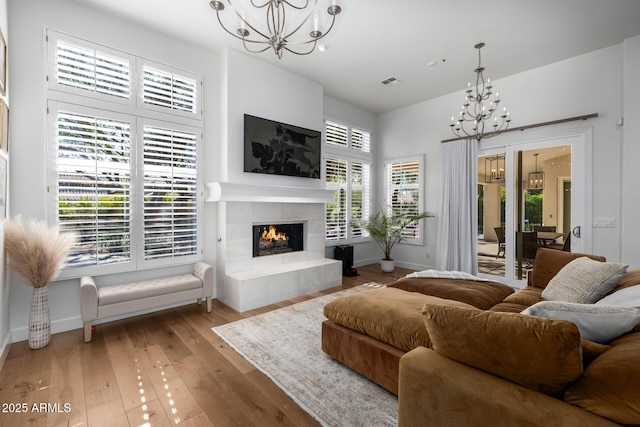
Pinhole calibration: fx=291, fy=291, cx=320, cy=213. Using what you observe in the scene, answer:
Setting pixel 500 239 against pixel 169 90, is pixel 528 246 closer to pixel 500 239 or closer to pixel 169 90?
pixel 500 239

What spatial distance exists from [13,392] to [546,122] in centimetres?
658

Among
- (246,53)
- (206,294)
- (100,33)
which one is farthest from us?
(246,53)

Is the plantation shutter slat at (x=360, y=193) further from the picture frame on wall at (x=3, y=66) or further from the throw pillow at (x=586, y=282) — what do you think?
the picture frame on wall at (x=3, y=66)

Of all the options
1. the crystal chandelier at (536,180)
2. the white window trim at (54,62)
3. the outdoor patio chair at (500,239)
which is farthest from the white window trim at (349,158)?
the white window trim at (54,62)

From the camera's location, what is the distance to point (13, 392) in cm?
208

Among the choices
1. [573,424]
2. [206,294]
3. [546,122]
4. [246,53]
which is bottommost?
[206,294]

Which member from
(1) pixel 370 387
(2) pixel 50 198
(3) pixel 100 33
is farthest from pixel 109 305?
(3) pixel 100 33

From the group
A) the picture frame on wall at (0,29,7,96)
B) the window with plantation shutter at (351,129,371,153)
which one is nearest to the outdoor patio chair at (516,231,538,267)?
the window with plantation shutter at (351,129,371,153)

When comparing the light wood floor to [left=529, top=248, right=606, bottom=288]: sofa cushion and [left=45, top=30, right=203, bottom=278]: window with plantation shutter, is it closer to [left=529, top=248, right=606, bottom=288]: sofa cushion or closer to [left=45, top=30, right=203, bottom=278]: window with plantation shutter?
[left=45, top=30, right=203, bottom=278]: window with plantation shutter

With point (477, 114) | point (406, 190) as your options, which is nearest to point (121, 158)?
point (406, 190)

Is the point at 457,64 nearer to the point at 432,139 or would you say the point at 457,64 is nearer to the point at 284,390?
Answer: the point at 432,139

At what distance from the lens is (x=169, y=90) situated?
3.72 meters

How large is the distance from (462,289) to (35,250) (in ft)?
13.1

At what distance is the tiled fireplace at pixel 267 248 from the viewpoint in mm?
3820
